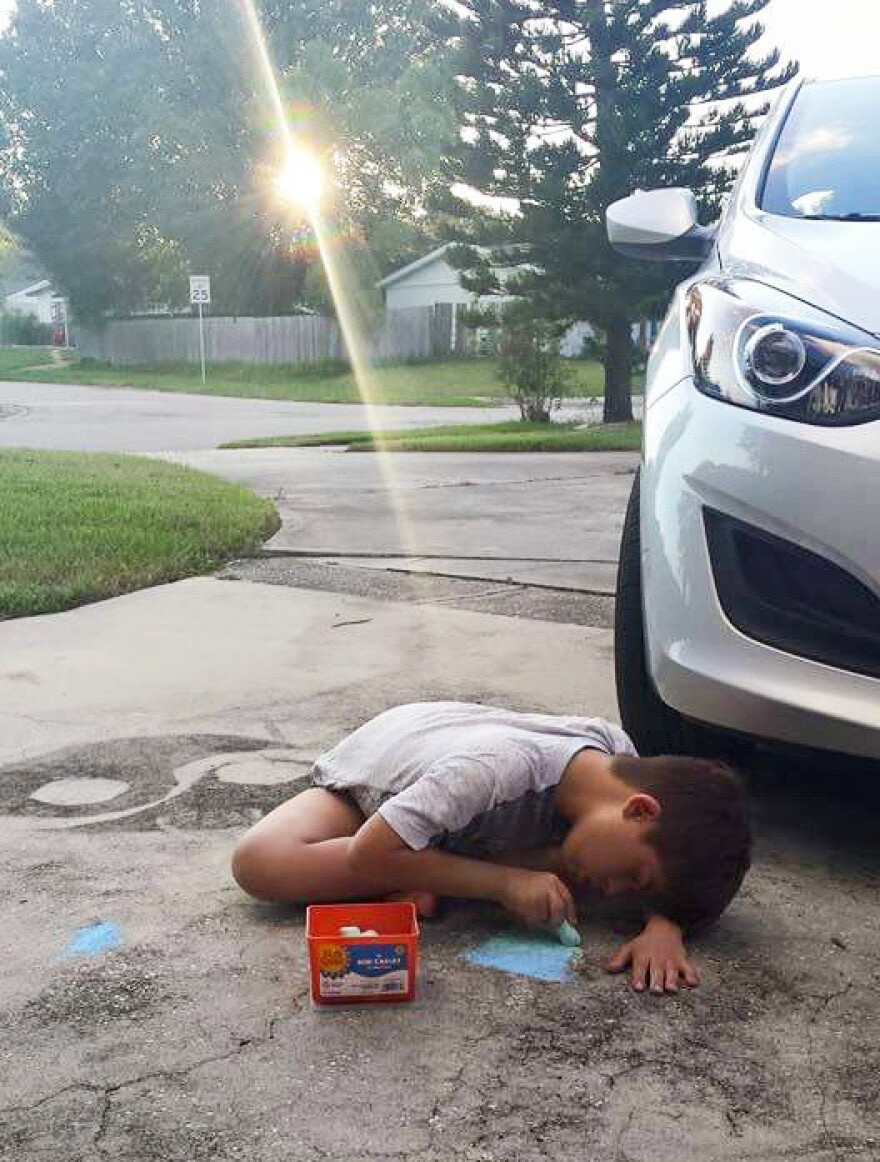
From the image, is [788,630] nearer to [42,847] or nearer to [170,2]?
[42,847]

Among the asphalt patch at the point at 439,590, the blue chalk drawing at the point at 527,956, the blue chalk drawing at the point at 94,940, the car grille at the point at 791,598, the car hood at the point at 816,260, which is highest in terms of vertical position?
the car hood at the point at 816,260

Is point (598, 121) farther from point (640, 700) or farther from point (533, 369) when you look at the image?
point (640, 700)

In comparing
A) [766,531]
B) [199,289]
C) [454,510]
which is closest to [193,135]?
[199,289]

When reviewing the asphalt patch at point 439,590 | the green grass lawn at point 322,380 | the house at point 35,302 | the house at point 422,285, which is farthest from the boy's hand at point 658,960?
the house at point 35,302

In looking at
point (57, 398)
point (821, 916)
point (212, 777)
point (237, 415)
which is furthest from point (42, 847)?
point (57, 398)

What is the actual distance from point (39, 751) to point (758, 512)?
1785 millimetres

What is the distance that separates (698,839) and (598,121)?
16.7m

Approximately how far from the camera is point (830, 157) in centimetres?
310

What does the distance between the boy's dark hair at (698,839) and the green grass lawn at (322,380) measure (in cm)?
2116

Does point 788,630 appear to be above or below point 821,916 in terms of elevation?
above

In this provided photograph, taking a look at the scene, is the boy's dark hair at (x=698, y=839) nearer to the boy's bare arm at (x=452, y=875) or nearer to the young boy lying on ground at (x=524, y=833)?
the young boy lying on ground at (x=524, y=833)

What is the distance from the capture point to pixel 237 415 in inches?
806

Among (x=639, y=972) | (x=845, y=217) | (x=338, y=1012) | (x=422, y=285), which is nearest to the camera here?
(x=338, y=1012)

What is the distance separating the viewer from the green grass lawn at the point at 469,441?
1291 centimetres
